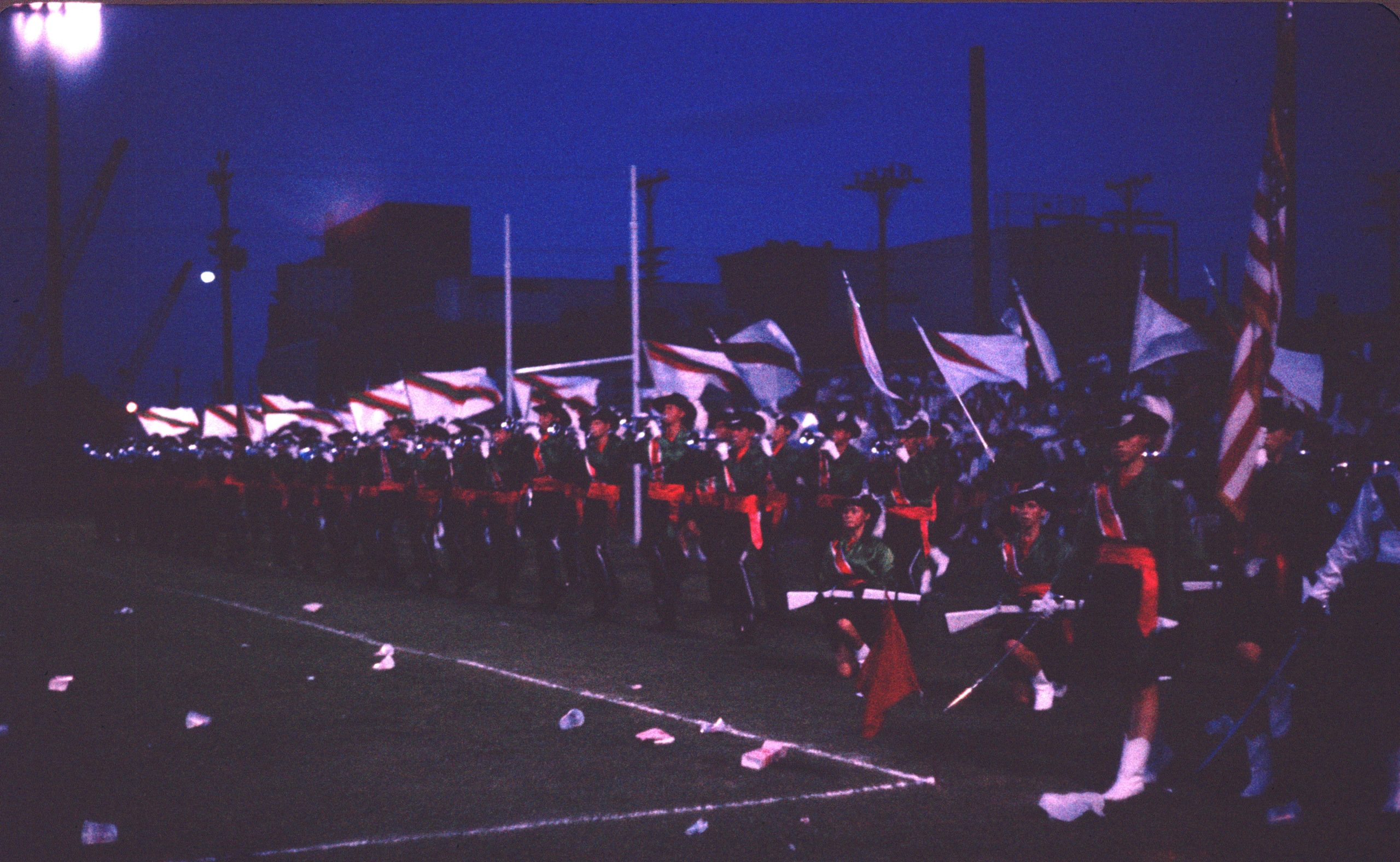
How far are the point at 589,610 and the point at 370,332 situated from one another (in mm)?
48354

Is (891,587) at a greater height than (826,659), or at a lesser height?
greater

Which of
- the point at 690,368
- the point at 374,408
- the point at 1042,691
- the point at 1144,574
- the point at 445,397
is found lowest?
the point at 1042,691

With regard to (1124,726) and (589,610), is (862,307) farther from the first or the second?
(1124,726)

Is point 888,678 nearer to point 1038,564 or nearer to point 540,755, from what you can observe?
point 1038,564

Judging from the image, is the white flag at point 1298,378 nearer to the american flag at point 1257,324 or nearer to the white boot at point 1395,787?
the american flag at point 1257,324

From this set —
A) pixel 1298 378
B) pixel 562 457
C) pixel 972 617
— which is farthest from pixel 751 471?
pixel 1298 378

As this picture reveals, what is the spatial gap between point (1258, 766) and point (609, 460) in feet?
24.8

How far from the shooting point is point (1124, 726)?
25.0ft

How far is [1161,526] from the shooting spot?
6082 mm

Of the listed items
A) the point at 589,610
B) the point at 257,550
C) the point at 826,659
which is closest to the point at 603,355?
the point at 257,550

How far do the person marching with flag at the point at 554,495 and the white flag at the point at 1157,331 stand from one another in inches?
223

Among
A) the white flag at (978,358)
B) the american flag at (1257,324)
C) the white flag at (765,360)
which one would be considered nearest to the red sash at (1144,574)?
the american flag at (1257,324)

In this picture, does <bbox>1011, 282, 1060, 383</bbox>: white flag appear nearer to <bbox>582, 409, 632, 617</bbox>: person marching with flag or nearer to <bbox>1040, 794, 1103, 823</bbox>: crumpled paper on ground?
<bbox>582, 409, 632, 617</bbox>: person marching with flag

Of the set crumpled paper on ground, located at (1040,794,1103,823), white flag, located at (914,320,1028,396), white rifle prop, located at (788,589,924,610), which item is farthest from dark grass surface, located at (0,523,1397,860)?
white flag, located at (914,320,1028,396)
